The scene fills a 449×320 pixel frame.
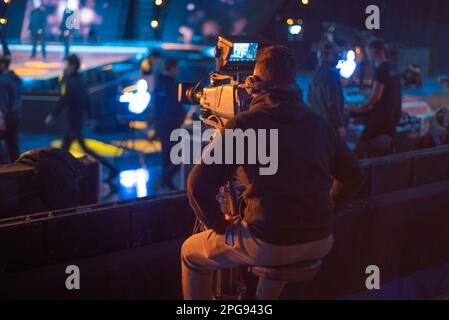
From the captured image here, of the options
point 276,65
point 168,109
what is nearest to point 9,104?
point 168,109

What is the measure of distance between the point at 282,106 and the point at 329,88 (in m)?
3.33

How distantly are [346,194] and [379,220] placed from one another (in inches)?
62.2

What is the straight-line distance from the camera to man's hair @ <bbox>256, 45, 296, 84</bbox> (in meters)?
2.45

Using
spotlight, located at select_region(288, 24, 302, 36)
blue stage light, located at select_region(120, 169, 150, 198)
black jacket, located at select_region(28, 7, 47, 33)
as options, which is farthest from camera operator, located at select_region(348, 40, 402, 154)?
black jacket, located at select_region(28, 7, 47, 33)

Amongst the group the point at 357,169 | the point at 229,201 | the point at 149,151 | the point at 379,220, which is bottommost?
the point at 149,151

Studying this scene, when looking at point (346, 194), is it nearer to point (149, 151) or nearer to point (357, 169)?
point (357, 169)

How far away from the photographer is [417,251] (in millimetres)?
4445

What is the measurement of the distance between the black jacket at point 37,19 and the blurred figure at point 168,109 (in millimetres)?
10278

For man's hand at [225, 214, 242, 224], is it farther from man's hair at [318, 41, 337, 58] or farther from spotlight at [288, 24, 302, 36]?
man's hair at [318, 41, 337, 58]

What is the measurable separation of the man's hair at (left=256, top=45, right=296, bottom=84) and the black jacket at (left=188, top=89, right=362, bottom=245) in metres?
0.07

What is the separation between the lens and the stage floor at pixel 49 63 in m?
14.3

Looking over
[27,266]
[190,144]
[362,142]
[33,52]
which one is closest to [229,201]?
[27,266]
